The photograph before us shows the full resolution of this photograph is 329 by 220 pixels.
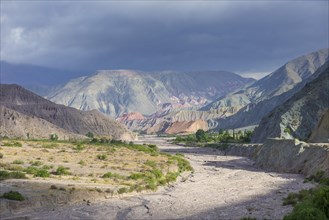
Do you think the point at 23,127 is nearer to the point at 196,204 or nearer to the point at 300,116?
the point at 300,116

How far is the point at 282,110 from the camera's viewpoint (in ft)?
424

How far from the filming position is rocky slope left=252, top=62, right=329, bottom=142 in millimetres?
117062

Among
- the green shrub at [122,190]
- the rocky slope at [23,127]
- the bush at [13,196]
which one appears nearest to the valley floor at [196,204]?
the green shrub at [122,190]

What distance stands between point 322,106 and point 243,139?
32271 millimetres

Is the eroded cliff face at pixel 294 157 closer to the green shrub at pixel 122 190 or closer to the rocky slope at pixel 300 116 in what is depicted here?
the green shrub at pixel 122 190

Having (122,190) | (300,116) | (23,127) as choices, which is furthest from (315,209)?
(23,127)

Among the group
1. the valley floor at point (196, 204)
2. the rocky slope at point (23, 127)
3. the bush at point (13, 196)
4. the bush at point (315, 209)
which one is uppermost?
the rocky slope at point (23, 127)

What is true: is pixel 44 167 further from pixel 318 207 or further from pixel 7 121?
pixel 7 121

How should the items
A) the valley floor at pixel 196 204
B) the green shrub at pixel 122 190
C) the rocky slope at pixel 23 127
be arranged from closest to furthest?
the valley floor at pixel 196 204, the green shrub at pixel 122 190, the rocky slope at pixel 23 127

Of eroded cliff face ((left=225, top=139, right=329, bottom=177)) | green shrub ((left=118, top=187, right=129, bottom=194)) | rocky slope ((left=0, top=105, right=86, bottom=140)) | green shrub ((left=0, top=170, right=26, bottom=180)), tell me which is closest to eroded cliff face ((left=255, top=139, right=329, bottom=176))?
eroded cliff face ((left=225, top=139, right=329, bottom=177))

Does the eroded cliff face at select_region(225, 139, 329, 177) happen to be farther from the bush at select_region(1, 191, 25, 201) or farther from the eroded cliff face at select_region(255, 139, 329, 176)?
the bush at select_region(1, 191, 25, 201)

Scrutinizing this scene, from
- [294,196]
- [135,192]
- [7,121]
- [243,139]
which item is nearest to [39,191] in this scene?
[135,192]

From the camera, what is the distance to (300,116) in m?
121

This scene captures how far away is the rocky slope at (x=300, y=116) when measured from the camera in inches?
4609
